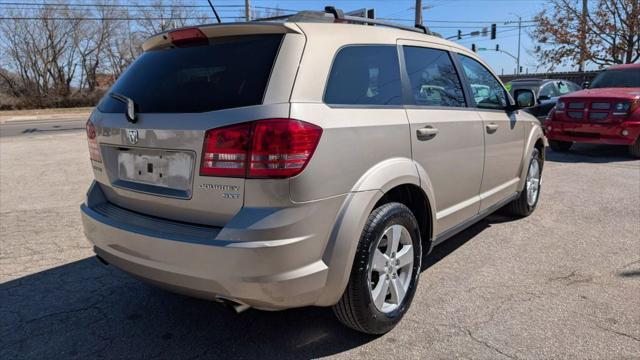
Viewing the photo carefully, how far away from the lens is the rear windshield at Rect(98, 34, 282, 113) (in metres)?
2.35

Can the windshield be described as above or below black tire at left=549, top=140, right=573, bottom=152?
above

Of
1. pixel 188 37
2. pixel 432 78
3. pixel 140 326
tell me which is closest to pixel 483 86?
pixel 432 78

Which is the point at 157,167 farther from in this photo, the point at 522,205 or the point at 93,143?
the point at 522,205

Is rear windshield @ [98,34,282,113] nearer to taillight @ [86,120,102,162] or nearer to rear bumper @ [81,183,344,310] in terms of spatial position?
taillight @ [86,120,102,162]

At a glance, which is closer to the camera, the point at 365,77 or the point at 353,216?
the point at 353,216

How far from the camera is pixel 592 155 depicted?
977 centimetres

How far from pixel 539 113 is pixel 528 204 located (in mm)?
8461

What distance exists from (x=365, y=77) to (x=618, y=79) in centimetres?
963

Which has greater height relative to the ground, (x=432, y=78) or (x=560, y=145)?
(x=432, y=78)

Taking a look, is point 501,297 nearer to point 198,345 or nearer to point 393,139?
point 393,139

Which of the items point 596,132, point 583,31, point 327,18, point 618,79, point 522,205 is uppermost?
point 583,31

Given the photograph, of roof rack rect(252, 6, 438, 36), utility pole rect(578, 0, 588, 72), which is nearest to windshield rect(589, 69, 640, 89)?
roof rack rect(252, 6, 438, 36)

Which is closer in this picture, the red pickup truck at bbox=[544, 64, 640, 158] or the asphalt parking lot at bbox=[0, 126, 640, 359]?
the asphalt parking lot at bbox=[0, 126, 640, 359]

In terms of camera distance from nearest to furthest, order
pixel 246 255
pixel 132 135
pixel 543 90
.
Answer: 1. pixel 246 255
2. pixel 132 135
3. pixel 543 90
